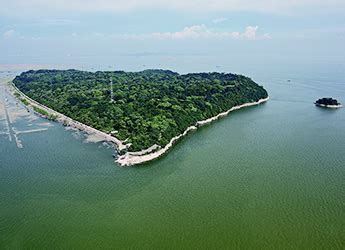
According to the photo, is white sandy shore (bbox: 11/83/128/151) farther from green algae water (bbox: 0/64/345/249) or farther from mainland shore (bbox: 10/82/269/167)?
green algae water (bbox: 0/64/345/249)

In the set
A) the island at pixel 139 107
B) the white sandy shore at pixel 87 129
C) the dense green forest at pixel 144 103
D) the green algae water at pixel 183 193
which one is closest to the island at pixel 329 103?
the island at pixel 139 107

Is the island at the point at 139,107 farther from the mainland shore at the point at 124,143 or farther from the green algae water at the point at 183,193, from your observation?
the green algae water at the point at 183,193

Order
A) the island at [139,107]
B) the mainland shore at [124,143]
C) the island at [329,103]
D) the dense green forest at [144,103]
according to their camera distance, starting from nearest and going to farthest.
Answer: the mainland shore at [124,143] → the island at [139,107] → the dense green forest at [144,103] → the island at [329,103]

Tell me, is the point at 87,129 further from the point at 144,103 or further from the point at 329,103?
the point at 329,103

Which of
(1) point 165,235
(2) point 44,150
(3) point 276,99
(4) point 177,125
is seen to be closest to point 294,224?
(1) point 165,235

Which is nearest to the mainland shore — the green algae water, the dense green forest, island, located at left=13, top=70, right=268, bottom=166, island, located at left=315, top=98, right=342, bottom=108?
island, located at left=13, top=70, right=268, bottom=166

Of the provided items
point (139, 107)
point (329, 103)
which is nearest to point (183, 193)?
point (139, 107)

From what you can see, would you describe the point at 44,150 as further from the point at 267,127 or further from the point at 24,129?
the point at 267,127
